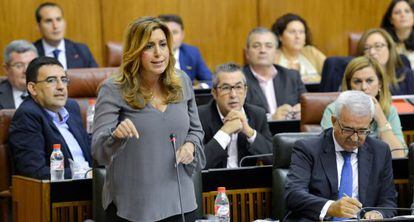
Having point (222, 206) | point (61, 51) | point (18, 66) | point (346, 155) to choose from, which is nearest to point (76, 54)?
point (61, 51)

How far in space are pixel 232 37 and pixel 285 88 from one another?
187cm

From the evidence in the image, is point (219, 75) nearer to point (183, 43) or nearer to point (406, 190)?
point (406, 190)

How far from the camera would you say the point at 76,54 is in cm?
680

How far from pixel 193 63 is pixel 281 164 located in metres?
3.00

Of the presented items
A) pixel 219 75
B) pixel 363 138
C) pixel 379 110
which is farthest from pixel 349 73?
pixel 363 138

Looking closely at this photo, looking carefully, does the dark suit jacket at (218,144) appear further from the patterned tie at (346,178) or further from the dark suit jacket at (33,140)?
the patterned tie at (346,178)

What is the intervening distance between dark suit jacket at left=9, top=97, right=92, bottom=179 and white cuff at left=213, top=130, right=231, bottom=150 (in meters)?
0.72

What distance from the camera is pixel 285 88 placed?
20.0ft

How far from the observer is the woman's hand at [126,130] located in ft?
10.6

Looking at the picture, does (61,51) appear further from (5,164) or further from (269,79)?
(5,164)

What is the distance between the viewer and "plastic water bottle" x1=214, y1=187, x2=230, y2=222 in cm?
387

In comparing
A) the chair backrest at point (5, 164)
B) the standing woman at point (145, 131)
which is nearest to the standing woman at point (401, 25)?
the chair backrest at point (5, 164)

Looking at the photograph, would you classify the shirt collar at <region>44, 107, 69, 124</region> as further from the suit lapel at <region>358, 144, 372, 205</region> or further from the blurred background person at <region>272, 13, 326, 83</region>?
the blurred background person at <region>272, 13, 326, 83</region>

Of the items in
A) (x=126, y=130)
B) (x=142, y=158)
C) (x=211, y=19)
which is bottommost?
(x=142, y=158)
